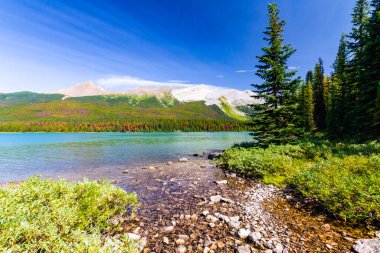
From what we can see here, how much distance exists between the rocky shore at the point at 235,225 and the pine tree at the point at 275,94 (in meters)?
11.4

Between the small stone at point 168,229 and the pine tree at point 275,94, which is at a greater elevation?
the pine tree at point 275,94

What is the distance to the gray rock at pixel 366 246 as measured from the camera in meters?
5.07

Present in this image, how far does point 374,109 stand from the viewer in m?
21.0

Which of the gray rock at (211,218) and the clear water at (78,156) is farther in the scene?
the clear water at (78,156)

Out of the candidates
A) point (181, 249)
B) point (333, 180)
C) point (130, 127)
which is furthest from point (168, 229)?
point (130, 127)

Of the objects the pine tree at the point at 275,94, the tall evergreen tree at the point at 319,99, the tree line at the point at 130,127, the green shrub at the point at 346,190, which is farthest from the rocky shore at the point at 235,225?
the tree line at the point at 130,127

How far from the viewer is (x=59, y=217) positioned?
15.1ft

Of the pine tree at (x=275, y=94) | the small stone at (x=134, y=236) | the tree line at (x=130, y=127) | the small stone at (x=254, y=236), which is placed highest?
the pine tree at (x=275, y=94)

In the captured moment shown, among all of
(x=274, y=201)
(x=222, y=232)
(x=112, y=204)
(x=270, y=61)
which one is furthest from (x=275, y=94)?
(x=112, y=204)

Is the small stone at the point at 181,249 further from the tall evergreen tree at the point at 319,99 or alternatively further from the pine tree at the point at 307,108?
the tall evergreen tree at the point at 319,99

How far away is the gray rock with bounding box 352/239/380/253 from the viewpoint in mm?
5074

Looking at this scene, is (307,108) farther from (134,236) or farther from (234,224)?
(134,236)

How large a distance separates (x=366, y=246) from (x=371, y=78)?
2673 cm

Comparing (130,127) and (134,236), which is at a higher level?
(134,236)
